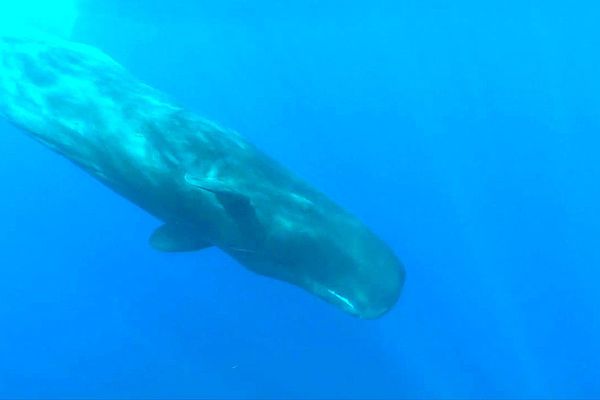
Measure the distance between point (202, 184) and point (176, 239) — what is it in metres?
1.41

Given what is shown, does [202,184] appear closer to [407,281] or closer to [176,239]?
[176,239]

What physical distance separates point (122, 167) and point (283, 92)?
9.97m

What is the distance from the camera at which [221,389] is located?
42.3 feet

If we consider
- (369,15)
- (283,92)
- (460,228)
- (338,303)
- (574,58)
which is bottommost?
(338,303)

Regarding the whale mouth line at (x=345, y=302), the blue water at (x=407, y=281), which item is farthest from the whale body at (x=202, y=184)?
the blue water at (x=407, y=281)

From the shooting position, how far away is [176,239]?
24.2ft

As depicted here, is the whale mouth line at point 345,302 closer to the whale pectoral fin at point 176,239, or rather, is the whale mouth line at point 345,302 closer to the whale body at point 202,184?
the whale body at point 202,184

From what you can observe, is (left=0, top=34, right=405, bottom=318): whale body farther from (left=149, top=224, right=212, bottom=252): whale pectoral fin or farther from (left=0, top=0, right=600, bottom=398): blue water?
(left=0, top=0, right=600, bottom=398): blue water

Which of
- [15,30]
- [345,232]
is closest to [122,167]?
[345,232]

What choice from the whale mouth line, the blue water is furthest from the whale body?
the blue water

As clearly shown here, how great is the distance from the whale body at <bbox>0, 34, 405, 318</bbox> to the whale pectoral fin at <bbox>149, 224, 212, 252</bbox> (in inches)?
0.5

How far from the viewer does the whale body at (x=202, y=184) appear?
21.6 ft

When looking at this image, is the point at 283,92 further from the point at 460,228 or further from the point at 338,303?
the point at 338,303

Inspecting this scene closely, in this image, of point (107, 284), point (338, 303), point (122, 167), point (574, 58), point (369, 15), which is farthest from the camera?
point (369, 15)
